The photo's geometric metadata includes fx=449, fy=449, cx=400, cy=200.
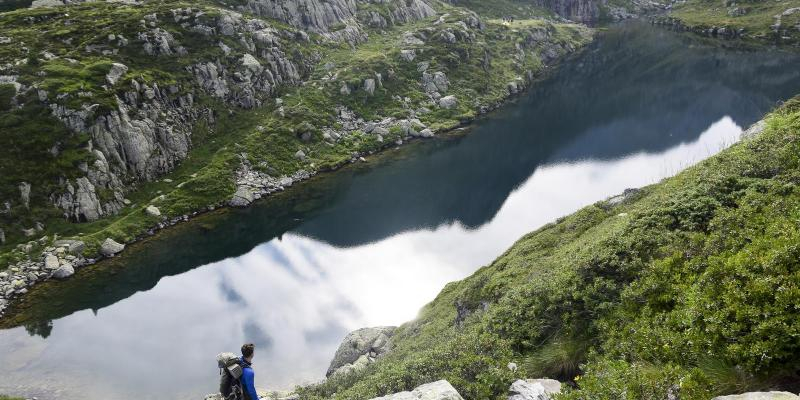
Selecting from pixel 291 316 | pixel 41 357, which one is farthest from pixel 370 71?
pixel 41 357

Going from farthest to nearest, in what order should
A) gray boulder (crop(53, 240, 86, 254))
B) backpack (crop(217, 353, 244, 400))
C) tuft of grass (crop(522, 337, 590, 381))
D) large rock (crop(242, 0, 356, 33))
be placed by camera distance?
1. large rock (crop(242, 0, 356, 33))
2. gray boulder (crop(53, 240, 86, 254))
3. tuft of grass (crop(522, 337, 590, 381))
4. backpack (crop(217, 353, 244, 400))

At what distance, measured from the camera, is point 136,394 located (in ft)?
146

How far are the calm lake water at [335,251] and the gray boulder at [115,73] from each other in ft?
120

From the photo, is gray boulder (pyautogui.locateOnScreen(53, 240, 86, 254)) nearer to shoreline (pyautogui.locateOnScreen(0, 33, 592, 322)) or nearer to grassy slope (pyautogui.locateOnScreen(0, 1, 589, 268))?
shoreline (pyautogui.locateOnScreen(0, 33, 592, 322))

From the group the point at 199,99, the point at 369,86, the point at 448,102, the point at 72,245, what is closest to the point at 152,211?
the point at 72,245

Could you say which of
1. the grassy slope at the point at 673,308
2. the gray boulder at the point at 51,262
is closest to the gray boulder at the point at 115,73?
the gray boulder at the point at 51,262

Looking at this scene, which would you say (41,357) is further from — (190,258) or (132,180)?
(132,180)

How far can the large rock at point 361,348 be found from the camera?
40.3m

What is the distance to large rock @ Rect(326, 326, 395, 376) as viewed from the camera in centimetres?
4034

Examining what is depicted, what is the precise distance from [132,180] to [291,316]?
50.1 metres

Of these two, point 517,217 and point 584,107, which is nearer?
point 517,217

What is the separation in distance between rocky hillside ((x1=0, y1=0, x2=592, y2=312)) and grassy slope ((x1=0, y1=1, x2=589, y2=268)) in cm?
34

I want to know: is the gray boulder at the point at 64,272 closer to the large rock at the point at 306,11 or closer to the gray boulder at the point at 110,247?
the gray boulder at the point at 110,247

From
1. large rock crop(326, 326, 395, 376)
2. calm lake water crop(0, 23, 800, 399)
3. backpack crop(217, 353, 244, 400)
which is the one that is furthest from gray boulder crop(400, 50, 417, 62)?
backpack crop(217, 353, 244, 400)
